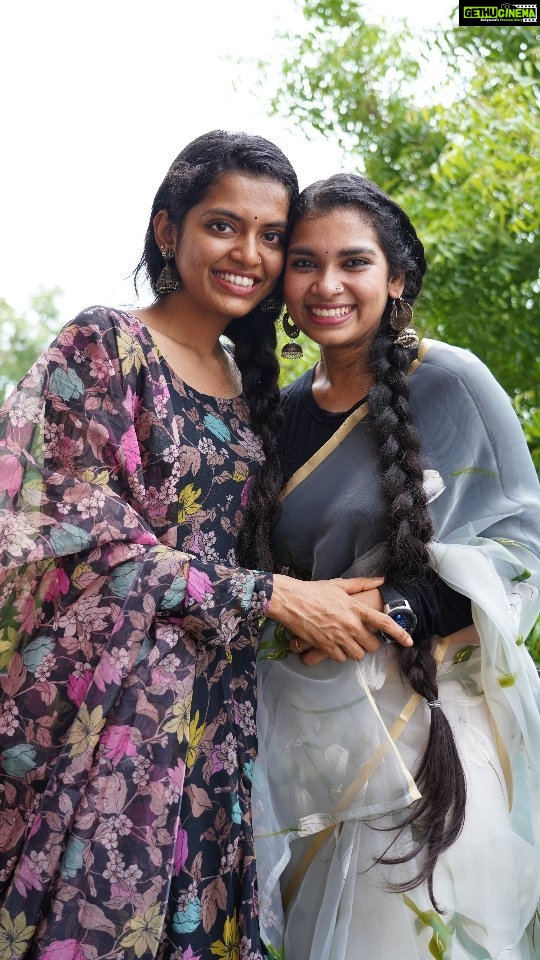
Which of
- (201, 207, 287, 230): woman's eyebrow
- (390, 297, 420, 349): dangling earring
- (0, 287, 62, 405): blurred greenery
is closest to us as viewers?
(201, 207, 287, 230): woman's eyebrow

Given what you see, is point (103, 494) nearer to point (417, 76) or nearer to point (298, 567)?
point (298, 567)

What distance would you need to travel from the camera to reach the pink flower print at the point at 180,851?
183cm

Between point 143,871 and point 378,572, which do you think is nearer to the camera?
point 143,871

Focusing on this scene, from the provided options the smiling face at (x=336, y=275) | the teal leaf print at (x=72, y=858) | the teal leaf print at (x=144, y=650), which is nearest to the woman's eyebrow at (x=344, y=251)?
the smiling face at (x=336, y=275)

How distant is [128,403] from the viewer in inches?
75.6

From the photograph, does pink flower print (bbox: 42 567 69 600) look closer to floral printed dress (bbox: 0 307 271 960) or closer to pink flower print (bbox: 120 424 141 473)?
floral printed dress (bbox: 0 307 271 960)

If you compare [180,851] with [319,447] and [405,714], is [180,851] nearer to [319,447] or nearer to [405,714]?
[405,714]

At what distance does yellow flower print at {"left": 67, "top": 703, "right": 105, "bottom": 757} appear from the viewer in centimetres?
176

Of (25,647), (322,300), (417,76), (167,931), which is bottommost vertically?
(167,931)

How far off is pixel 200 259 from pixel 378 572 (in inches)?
29.5

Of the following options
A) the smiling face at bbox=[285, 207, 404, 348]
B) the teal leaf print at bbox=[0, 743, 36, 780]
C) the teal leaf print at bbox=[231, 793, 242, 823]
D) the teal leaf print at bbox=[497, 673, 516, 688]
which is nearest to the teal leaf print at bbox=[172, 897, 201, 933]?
the teal leaf print at bbox=[231, 793, 242, 823]

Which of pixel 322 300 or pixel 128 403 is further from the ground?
pixel 322 300

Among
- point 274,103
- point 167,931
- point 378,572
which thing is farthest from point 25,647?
point 274,103

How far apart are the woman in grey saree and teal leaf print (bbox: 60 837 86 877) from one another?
0.40 meters
